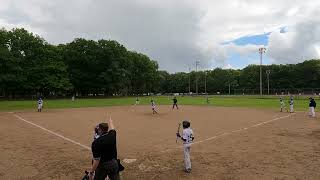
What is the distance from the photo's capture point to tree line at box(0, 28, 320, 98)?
296 feet

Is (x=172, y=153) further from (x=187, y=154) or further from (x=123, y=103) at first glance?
(x=123, y=103)

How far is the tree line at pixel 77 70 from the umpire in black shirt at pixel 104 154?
256ft

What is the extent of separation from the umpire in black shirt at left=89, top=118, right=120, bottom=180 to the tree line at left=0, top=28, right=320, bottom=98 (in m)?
78.0

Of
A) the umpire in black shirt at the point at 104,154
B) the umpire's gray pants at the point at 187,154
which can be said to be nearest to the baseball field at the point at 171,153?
the umpire's gray pants at the point at 187,154

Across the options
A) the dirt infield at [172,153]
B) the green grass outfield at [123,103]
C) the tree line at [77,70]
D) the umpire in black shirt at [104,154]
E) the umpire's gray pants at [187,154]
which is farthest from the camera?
the tree line at [77,70]

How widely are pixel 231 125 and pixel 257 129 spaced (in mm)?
3068

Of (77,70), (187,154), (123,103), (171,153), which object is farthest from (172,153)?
(77,70)

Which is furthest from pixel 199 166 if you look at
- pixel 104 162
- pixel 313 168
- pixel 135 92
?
pixel 135 92

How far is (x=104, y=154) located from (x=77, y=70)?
99441 millimetres

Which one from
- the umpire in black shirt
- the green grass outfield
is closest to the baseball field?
the umpire in black shirt

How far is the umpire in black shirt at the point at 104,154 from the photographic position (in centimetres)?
847

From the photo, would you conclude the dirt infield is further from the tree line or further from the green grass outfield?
the tree line

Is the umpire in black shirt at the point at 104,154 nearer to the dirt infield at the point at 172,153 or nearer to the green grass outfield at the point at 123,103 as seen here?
the dirt infield at the point at 172,153

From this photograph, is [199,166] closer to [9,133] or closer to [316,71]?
[9,133]
